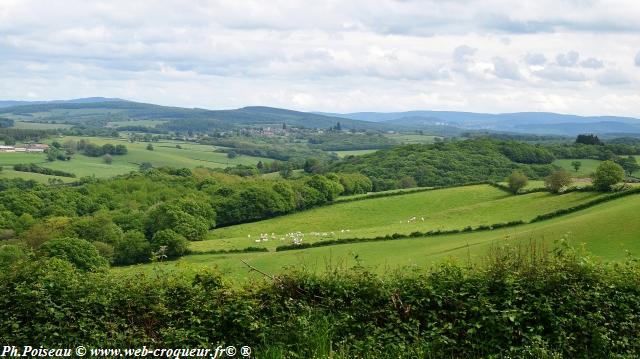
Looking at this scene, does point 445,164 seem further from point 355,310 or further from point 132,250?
point 355,310

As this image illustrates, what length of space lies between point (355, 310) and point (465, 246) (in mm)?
28799

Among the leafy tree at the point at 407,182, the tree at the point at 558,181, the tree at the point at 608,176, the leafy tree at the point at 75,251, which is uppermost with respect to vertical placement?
the tree at the point at 608,176

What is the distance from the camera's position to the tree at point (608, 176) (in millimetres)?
60125

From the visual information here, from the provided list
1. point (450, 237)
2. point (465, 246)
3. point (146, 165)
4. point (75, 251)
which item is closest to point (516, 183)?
point (450, 237)

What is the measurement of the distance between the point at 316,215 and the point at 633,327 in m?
77.5

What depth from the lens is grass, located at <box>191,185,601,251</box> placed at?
62.0 metres

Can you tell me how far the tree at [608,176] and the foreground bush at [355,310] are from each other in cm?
5229

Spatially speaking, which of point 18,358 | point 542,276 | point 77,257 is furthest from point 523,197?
point 18,358

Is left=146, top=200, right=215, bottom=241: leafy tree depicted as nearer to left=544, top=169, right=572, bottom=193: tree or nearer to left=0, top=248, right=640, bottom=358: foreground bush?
left=544, top=169, right=572, bottom=193: tree

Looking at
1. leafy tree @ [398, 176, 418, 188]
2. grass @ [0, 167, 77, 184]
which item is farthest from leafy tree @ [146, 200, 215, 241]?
grass @ [0, 167, 77, 184]

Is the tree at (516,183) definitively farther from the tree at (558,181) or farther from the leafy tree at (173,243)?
the leafy tree at (173,243)

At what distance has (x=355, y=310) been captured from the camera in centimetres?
1220

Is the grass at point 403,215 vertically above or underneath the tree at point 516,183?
underneath

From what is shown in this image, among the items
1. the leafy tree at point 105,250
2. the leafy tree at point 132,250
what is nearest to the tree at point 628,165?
the leafy tree at point 132,250
